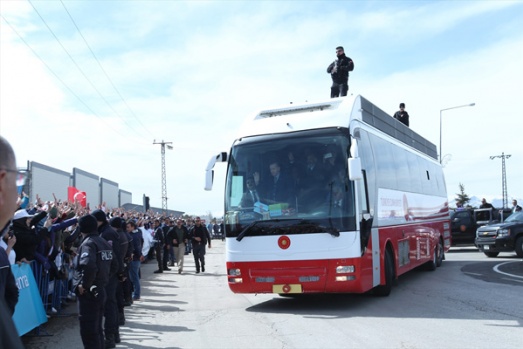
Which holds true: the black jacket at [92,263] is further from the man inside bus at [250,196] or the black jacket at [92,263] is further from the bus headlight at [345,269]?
the bus headlight at [345,269]

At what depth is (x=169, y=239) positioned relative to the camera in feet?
72.0

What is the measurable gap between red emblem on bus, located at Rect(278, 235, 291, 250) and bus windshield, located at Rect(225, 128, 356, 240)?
108mm

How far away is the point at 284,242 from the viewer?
34.6 feet

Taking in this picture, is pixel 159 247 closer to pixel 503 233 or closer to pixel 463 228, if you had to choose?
pixel 503 233

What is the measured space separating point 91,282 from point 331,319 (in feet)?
14.7

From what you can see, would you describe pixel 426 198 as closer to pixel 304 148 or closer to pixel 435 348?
pixel 304 148

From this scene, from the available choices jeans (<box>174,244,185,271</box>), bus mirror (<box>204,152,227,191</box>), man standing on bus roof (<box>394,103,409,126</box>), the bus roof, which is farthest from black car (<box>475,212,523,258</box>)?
bus mirror (<box>204,152,227,191</box>)

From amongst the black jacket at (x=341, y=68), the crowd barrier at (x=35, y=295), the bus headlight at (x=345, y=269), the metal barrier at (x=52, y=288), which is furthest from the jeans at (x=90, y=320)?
the black jacket at (x=341, y=68)

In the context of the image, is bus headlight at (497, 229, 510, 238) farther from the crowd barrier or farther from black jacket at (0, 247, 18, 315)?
black jacket at (0, 247, 18, 315)

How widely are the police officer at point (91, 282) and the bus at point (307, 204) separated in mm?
3932

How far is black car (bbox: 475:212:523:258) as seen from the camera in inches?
875

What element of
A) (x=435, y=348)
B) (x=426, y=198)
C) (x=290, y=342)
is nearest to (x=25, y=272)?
(x=290, y=342)

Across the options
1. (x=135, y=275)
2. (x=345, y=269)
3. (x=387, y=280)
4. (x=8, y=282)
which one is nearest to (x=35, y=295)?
(x=135, y=275)

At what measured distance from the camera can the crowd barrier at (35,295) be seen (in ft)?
27.8
